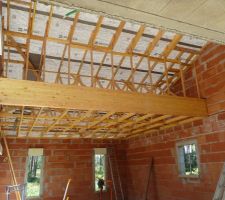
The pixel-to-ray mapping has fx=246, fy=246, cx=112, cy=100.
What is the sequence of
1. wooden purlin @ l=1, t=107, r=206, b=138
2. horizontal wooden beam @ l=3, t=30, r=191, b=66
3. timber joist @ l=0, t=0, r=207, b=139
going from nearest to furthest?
timber joist @ l=0, t=0, r=207, b=139 < horizontal wooden beam @ l=3, t=30, r=191, b=66 < wooden purlin @ l=1, t=107, r=206, b=138

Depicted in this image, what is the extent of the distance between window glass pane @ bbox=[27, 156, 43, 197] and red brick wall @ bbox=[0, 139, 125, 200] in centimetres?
19

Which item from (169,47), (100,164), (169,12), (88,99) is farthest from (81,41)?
(100,164)

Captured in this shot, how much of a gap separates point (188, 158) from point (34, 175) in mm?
4930

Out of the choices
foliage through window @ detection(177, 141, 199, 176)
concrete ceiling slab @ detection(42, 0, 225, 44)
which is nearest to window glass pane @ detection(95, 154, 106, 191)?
foliage through window @ detection(177, 141, 199, 176)

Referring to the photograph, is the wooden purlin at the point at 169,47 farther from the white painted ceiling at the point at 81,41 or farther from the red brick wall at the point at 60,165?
the red brick wall at the point at 60,165

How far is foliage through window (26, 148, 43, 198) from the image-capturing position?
793 cm

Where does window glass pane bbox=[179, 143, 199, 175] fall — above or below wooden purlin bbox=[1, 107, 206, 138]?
below

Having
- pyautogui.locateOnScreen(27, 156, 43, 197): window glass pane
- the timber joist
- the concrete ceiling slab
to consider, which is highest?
the timber joist

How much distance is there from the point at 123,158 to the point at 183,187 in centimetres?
337

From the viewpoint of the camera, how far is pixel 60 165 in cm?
834

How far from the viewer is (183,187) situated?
20.5ft

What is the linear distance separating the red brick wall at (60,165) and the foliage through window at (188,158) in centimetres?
331

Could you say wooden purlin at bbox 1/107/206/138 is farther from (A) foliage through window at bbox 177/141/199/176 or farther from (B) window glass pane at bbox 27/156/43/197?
(B) window glass pane at bbox 27/156/43/197

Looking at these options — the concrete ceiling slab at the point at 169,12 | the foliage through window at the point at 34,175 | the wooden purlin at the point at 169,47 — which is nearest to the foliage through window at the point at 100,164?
the foliage through window at the point at 34,175
